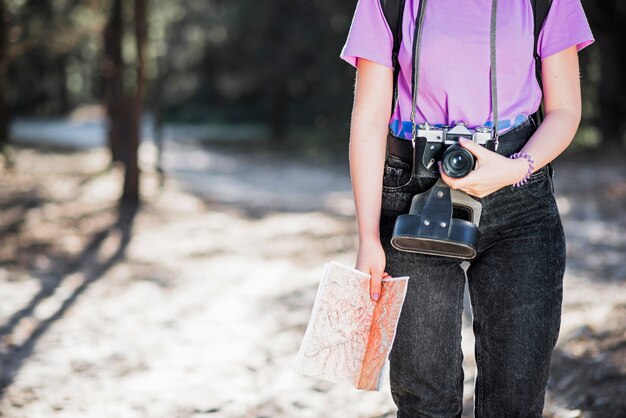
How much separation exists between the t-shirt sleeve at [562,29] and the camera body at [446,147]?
0.30 metres

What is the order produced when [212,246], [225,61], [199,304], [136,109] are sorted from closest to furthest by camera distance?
[199,304]
[212,246]
[136,109]
[225,61]

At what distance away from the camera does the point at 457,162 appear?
1858 millimetres

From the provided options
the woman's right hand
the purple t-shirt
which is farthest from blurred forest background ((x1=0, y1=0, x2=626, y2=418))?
the purple t-shirt

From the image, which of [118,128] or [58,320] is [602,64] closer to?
[118,128]

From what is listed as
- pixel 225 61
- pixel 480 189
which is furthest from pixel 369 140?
pixel 225 61

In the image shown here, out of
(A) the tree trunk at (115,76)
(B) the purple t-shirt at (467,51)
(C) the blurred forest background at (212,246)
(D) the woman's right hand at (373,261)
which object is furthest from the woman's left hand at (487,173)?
(A) the tree trunk at (115,76)

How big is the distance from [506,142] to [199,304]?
14.6 feet

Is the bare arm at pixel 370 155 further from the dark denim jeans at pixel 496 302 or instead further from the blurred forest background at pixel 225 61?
the blurred forest background at pixel 225 61

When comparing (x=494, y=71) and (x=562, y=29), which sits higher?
→ (x=562, y=29)

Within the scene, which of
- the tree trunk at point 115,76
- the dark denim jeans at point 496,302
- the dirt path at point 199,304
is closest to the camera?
the dark denim jeans at point 496,302

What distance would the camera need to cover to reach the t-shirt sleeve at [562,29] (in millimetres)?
1971

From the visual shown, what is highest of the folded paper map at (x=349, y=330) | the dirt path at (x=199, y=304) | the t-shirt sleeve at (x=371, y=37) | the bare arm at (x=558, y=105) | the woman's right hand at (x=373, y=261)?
the t-shirt sleeve at (x=371, y=37)

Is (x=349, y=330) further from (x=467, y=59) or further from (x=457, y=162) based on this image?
(x=467, y=59)

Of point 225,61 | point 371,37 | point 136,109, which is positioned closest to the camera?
point 371,37
